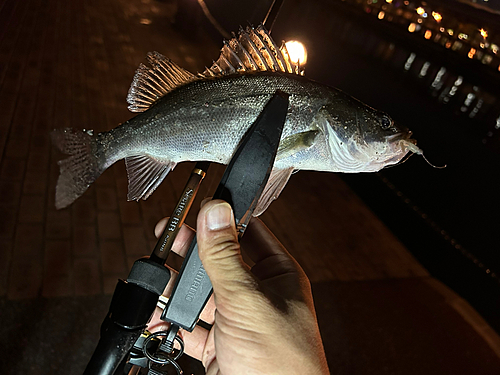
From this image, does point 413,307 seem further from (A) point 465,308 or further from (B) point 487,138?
(B) point 487,138

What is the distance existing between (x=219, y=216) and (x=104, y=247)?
2.28 m

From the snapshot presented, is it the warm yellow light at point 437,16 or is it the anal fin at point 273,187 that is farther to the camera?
the warm yellow light at point 437,16

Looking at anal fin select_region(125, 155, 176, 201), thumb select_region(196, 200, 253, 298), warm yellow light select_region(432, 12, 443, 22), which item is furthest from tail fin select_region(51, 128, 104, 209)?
warm yellow light select_region(432, 12, 443, 22)

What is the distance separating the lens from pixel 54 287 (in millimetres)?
2652

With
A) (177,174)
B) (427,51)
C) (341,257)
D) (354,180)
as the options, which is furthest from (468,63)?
(177,174)

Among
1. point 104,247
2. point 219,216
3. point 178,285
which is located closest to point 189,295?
point 178,285

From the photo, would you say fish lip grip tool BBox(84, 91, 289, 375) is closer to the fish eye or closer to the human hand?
the human hand

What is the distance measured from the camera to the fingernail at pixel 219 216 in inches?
47.4

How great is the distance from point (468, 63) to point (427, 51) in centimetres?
107

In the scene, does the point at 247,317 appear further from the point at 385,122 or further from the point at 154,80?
the point at 154,80

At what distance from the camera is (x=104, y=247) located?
10.1ft

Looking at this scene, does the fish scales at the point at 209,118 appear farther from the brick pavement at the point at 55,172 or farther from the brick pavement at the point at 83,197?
the brick pavement at the point at 55,172

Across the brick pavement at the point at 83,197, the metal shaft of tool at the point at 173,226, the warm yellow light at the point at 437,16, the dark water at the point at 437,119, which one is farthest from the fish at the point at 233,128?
the warm yellow light at the point at 437,16

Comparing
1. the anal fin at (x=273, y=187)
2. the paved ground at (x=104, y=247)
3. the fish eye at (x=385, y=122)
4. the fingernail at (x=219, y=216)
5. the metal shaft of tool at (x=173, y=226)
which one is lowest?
the paved ground at (x=104, y=247)
